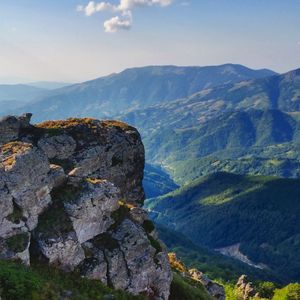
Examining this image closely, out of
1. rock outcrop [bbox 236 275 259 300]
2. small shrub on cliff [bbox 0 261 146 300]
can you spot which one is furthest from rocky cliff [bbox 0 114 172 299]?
rock outcrop [bbox 236 275 259 300]

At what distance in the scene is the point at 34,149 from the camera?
172ft

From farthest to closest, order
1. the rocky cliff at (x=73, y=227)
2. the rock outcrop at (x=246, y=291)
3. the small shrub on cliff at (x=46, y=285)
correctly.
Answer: the rock outcrop at (x=246, y=291) → the rocky cliff at (x=73, y=227) → the small shrub on cliff at (x=46, y=285)

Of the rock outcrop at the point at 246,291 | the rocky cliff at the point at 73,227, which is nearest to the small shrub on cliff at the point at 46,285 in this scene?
the rocky cliff at the point at 73,227

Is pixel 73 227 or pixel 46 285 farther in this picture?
pixel 73 227

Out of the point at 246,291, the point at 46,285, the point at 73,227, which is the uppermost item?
the point at 73,227

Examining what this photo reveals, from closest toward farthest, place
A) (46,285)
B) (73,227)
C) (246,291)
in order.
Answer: (46,285) → (73,227) → (246,291)

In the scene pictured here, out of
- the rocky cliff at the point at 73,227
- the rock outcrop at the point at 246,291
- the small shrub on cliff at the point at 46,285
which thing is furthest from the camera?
the rock outcrop at the point at 246,291

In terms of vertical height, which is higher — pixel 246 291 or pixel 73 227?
pixel 73 227

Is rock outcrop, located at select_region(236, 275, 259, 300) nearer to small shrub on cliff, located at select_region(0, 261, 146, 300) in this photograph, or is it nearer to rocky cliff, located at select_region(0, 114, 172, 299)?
rocky cliff, located at select_region(0, 114, 172, 299)

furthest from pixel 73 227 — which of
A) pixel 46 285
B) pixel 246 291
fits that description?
pixel 246 291

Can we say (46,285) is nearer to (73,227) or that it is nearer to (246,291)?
(73,227)

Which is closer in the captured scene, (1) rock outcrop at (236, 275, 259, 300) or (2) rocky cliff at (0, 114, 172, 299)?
(2) rocky cliff at (0, 114, 172, 299)

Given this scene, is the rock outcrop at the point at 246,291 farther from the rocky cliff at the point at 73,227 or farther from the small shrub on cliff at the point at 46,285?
the small shrub on cliff at the point at 46,285

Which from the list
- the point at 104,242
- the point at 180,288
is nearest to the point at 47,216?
the point at 104,242
